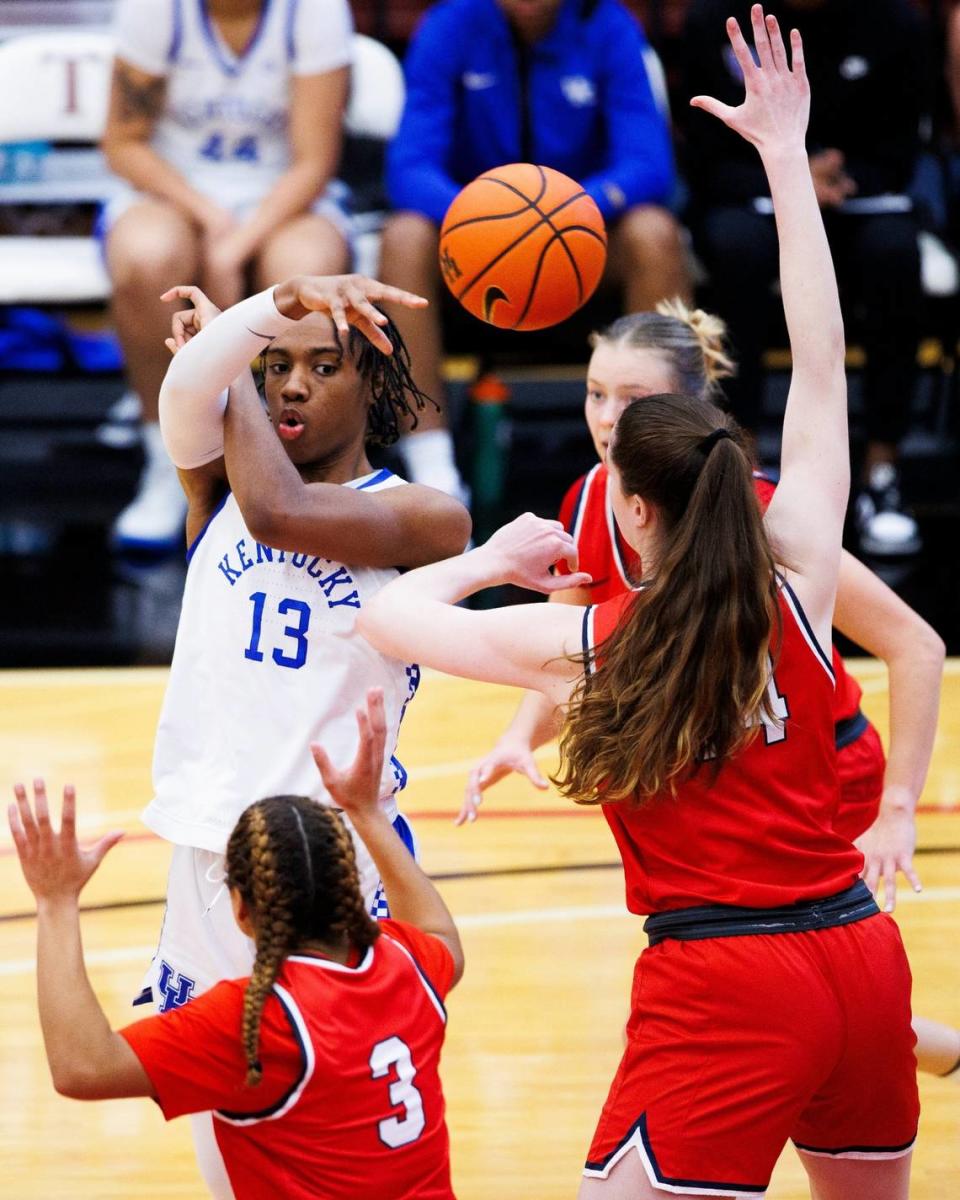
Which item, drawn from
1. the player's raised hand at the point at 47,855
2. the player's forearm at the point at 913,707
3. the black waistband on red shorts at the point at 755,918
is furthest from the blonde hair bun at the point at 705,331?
the player's raised hand at the point at 47,855

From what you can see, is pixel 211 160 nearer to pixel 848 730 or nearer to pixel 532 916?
pixel 532 916

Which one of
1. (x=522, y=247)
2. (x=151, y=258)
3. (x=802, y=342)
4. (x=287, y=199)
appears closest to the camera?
(x=802, y=342)

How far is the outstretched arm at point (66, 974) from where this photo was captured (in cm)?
219

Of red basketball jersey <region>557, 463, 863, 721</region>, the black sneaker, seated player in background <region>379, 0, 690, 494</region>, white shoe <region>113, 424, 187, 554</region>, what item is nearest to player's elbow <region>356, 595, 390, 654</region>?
red basketball jersey <region>557, 463, 863, 721</region>

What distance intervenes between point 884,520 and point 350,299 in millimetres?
4898

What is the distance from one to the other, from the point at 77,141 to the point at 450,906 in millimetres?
4766

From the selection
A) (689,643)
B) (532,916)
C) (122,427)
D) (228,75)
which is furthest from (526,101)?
(689,643)

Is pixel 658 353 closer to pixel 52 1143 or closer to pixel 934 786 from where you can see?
pixel 52 1143

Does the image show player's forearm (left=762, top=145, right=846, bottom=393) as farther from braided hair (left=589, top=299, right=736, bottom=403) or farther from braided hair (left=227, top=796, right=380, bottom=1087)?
braided hair (left=227, top=796, right=380, bottom=1087)

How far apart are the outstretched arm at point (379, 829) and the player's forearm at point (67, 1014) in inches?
15.6

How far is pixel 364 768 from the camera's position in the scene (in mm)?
2406

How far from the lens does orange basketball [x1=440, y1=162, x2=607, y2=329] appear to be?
3582mm

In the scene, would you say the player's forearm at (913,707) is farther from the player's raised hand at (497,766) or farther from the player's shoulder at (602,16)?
the player's shoulder at (602,16)

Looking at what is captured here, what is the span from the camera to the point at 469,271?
144 inches
